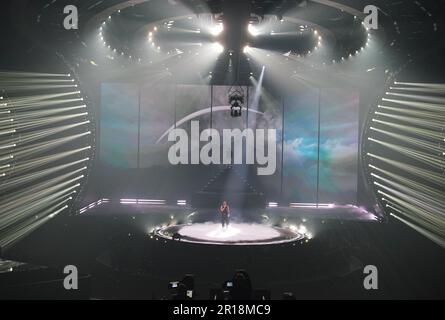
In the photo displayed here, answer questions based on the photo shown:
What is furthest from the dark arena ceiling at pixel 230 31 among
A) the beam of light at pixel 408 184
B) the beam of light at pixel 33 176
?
the beam of light at pixel 408 184

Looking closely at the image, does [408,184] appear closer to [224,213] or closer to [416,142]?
[416,142]

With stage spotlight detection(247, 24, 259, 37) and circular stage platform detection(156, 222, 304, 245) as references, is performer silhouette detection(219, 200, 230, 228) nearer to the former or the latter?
circular stage platform detection(156, 222, 304, 245)

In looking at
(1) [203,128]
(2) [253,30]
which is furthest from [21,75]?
(1) [203,128]

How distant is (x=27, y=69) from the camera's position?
9031 millimetres

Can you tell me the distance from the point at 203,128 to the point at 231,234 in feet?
17.8

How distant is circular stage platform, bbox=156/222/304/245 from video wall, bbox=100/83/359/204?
3.09 metres

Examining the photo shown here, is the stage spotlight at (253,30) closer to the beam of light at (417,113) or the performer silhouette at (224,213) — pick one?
the beam of light at (417,113)

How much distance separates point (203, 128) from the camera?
15453 mm

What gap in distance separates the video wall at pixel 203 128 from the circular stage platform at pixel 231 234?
309 cm

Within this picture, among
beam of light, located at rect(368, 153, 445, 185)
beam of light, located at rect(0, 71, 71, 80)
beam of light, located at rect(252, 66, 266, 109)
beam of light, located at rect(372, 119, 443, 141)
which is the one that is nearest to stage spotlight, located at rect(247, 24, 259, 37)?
beam of light, located at rect(252, 66, 266, 109)

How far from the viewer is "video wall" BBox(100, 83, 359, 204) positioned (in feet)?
49.9

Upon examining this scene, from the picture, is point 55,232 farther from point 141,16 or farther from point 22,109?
point 141,16

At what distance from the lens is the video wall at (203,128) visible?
15219 mm
